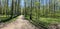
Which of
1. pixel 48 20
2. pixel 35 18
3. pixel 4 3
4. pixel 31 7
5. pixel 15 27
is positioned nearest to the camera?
pixel 15 27

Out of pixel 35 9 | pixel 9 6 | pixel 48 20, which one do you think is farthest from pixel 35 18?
pixel 9 6

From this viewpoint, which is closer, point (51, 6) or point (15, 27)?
point (15, 27)

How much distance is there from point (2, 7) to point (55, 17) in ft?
18.1

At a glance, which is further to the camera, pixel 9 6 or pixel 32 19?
pixel 9 6

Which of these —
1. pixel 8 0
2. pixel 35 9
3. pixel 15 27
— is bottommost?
pixel 15 27

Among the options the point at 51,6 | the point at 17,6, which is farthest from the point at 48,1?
the point at 17,6

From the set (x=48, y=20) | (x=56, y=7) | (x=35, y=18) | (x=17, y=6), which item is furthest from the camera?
(x=17, y=6)

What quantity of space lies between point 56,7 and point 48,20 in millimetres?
2022

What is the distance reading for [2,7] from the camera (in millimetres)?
11609

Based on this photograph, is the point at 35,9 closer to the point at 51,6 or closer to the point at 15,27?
the point at 51,6

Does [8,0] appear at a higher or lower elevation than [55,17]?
higher

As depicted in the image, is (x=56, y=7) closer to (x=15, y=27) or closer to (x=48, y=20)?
(x=48, y=20)

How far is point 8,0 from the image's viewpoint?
11.1 m

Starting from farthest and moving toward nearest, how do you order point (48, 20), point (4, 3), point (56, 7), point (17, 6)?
point (4, 3) → point (17, 6) → point (56, 7) → point (48, 20)
